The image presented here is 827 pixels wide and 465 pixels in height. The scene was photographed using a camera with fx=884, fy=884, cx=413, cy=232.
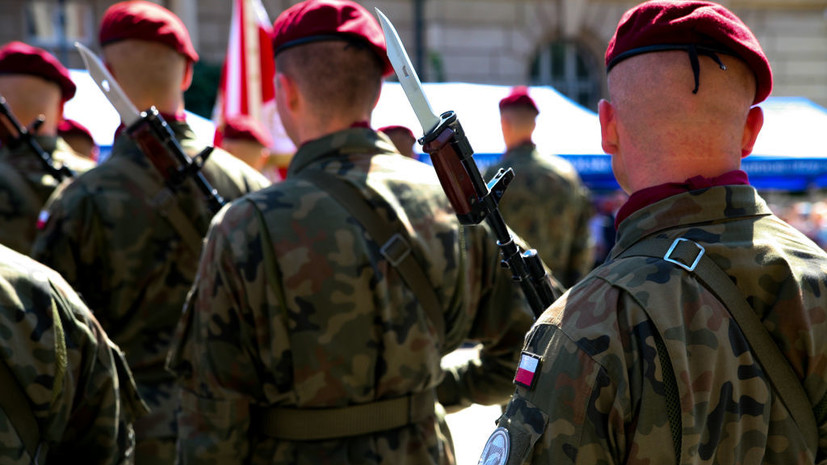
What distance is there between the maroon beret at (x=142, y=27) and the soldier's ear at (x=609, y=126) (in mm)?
1976

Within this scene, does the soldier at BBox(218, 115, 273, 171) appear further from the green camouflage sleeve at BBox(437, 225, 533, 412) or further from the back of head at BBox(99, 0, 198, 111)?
the green camouflage sleeve at BBox(437, 225, 533, 412)

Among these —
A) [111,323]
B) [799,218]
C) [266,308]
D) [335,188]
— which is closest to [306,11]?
[335,188]

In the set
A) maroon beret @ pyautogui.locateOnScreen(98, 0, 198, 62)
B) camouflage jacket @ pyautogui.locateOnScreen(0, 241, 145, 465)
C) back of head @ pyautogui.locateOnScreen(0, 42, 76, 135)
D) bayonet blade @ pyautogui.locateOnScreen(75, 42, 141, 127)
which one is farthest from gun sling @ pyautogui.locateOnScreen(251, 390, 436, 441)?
back of head @ pyautogui.locateOnScreen(0, 42, 76, 135)

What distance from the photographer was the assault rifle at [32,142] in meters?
3.72

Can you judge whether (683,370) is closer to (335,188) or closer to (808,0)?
(335,188)

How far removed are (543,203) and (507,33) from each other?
12988mm

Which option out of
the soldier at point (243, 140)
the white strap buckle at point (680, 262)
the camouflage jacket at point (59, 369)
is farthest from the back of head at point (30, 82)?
the white strap buckle at point (680, 262)

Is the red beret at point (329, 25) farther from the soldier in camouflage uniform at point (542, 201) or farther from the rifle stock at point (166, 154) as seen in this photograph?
the soldier in camouflage uniform at point (542, 201)

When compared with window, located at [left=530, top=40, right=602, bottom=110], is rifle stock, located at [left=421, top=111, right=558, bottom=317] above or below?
above

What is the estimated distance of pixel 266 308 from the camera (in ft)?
7.22

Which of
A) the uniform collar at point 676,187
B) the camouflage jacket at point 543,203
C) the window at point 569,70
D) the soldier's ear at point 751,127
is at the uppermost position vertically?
the soldier's ear at point 751,127

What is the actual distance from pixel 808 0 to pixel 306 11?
19.5 m

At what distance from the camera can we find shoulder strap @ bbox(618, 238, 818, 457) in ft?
4.48

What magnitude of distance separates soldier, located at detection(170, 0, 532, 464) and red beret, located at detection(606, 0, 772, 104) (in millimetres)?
937
